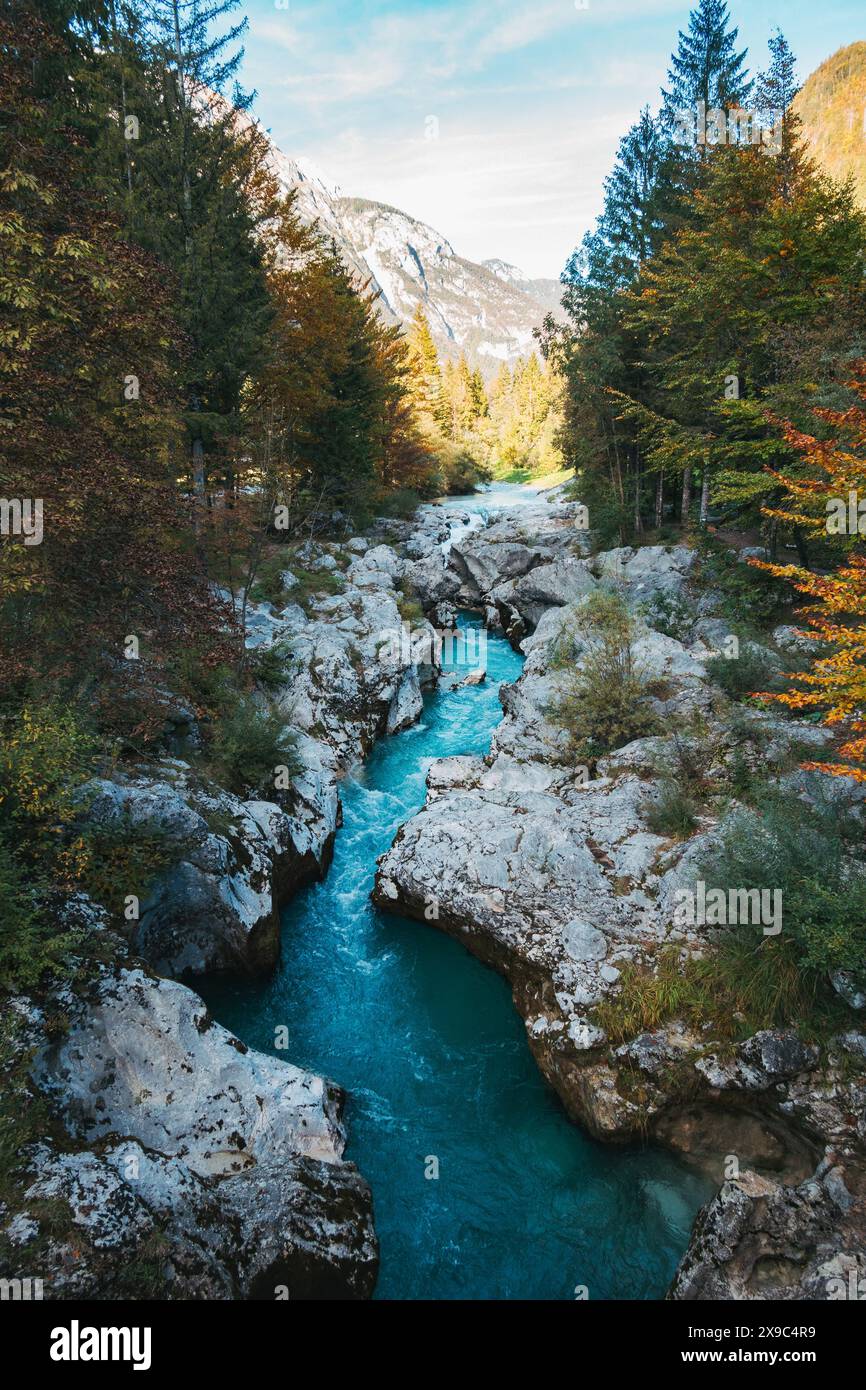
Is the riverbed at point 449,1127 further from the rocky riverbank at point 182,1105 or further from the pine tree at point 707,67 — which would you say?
the pine tree at point 707,67

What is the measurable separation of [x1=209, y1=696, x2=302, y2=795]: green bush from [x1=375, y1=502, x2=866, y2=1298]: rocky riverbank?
3.02 metres

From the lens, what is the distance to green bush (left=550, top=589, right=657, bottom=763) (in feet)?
43.2

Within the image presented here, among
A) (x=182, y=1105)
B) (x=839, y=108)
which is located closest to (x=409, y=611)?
(x=182, y=1105)

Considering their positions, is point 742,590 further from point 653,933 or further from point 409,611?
point 653,933

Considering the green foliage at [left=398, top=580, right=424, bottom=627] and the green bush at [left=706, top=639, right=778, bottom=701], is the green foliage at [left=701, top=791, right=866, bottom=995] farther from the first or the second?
the green foliage at [left=398, top=580, right=424, bottom=627]

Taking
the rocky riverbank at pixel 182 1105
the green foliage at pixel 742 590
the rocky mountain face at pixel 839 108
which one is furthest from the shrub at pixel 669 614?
the rocky mountain face at pixel 839 108

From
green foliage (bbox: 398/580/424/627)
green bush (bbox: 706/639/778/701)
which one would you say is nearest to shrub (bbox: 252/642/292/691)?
green foliage (bbox: 398/580/424/627)

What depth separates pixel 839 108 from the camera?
4562 inches

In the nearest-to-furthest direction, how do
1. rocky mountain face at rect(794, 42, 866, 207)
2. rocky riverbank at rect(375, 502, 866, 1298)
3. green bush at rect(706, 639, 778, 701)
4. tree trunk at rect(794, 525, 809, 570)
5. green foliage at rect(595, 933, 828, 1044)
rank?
rocky riverbank at rect(375, 502, 866, 1298), green foliage at rect(595, 933, 828, 1044), green bush at rect(706, 639, 778, 701), tree trunk at rect(794, 525, 809, 570), rocky mountain face at rect(794, 42, 866, 207)

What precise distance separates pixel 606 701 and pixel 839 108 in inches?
6769

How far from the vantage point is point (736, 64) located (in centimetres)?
2412

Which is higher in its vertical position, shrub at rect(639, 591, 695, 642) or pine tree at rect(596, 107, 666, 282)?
pine tree at rect(596, 107, 666, 282)

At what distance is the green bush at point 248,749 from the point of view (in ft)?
37.3

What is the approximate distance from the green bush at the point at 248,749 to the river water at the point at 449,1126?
100 inches
